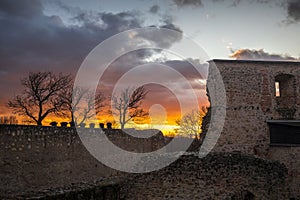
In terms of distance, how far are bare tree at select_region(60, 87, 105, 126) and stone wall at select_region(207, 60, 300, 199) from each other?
69.7ft

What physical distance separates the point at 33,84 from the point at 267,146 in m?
22.9

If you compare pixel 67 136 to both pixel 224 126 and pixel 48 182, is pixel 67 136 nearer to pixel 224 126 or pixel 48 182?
pixel 48 182

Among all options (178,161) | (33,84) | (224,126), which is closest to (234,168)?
(178,161)

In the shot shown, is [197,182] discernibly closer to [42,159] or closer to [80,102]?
[42,159]

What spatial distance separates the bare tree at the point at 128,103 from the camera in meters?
41.4

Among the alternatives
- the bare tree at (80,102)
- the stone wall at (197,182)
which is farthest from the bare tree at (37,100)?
the stone wall at (197,182)

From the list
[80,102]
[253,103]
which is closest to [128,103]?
[80,102]

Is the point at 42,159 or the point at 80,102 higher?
the point at 80,102

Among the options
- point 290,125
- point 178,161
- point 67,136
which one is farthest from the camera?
point 290,125

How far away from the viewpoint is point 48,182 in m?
15.9

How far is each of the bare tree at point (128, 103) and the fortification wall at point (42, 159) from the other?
21.3 meters

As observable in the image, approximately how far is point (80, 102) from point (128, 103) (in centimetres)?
612

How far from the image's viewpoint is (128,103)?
41.7 m

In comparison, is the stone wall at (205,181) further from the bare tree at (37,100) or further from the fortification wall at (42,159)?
the bare tree at (37,100)
